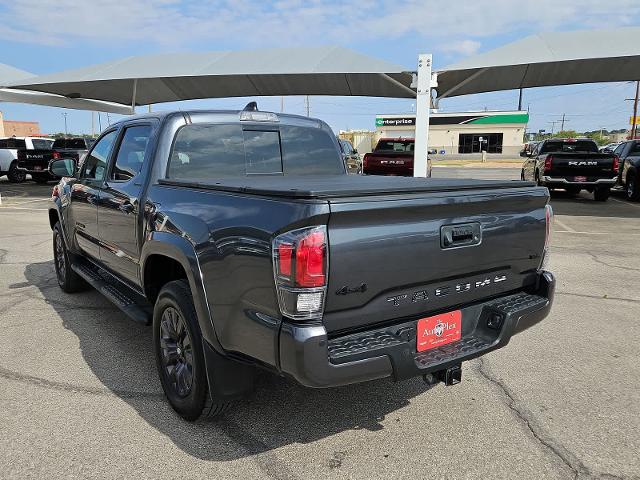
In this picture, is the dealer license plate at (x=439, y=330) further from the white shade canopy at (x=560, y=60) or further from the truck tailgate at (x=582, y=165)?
the truck tailgate at (x=582, y=165)

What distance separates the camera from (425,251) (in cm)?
249

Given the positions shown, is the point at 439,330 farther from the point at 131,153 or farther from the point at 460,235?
the point at 131,153

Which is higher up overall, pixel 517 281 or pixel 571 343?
pixel 517 281

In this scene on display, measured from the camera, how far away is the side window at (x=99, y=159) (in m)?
4.51

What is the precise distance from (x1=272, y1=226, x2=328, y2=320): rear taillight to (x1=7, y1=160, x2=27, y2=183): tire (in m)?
23.7

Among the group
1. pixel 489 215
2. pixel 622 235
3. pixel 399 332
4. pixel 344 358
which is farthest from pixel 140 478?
pixel 622 235

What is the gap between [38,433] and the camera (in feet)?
9.58

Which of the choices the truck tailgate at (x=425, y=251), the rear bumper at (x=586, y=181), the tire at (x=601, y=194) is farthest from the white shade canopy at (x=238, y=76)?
the truck tailgate at (x=425, y=251)

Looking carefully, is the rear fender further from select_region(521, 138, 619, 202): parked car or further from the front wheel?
the front wheel

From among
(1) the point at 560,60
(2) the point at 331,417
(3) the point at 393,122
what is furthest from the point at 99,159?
(3) the point at 393,122

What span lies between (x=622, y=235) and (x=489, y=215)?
867cm

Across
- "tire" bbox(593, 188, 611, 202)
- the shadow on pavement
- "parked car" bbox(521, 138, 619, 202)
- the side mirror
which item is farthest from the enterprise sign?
the shadow on pavement

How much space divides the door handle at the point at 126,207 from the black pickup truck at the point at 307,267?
15 millimetres

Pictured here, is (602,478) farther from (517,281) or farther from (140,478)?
(140,478)
